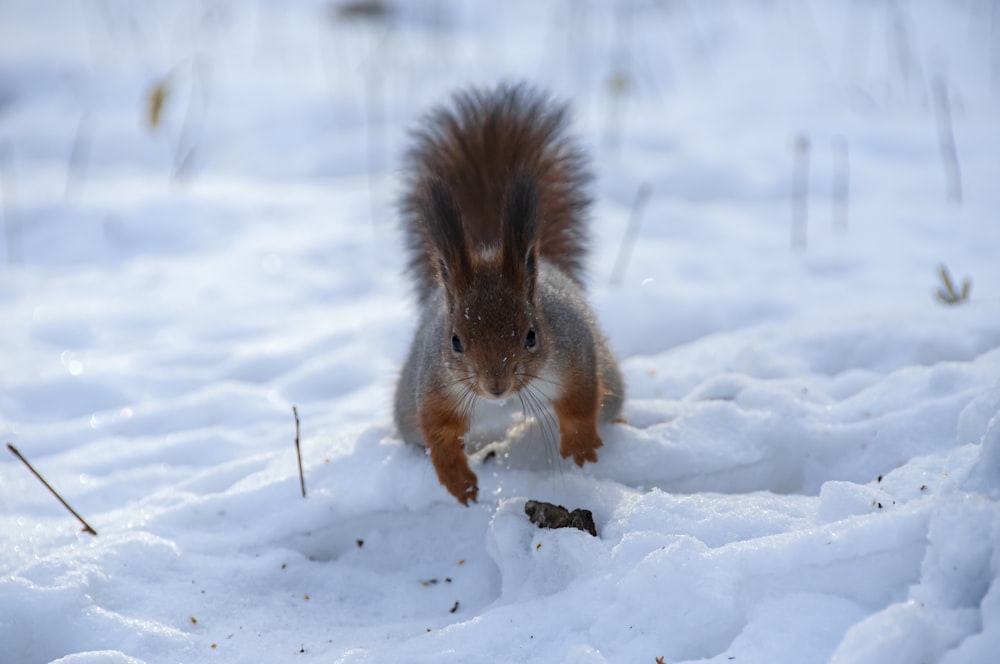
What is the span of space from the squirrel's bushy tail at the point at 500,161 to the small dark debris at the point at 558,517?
3.06ft

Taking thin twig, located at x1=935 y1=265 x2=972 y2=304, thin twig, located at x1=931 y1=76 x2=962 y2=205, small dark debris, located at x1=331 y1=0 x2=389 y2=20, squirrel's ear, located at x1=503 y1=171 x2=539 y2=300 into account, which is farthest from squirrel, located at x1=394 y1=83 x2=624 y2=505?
small dark debris, located at x1=331 y1=0 x2=389 y2=20

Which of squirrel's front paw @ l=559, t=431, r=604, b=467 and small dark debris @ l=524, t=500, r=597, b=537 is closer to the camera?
small dark debris @ l=524, t=500, r=597, b=537

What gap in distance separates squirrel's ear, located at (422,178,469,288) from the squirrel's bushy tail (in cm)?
60

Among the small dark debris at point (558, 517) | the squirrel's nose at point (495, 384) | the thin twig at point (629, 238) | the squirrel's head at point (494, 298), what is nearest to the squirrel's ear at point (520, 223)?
the squirrel's head at point (494, 298)

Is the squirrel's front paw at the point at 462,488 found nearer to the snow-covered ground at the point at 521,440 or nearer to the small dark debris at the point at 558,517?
the snow-covered ground at the point at 521,440

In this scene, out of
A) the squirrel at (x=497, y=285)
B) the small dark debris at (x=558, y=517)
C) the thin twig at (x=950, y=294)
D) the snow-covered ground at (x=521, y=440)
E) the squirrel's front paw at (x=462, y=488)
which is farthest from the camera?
the thin twig at (x=950, y=294)

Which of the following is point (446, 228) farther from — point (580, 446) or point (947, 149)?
point (947, 149)

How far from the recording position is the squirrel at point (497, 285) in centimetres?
215

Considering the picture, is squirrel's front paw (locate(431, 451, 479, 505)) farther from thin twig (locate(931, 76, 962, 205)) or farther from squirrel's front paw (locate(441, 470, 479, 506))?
thin twig (locate(931, 76, 962, 205))

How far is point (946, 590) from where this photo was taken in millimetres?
1562

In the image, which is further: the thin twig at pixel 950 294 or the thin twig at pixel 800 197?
the thin twig at pixel 800 197

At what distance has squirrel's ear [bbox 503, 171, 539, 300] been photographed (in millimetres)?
2125

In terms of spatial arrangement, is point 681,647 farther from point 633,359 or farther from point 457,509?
point 633,359

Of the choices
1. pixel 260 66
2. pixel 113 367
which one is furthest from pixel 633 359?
pixel 260 66
